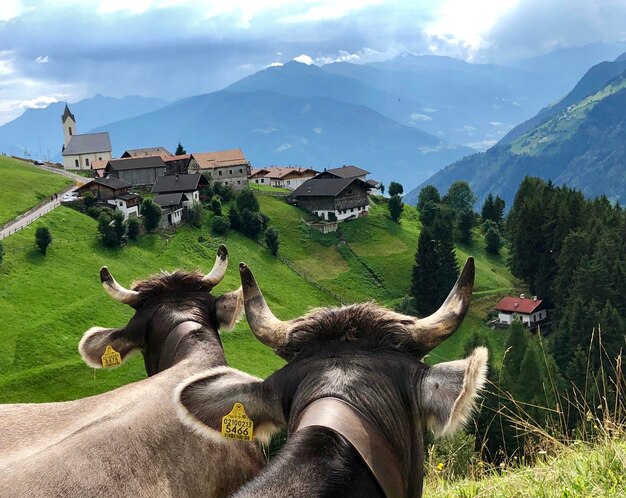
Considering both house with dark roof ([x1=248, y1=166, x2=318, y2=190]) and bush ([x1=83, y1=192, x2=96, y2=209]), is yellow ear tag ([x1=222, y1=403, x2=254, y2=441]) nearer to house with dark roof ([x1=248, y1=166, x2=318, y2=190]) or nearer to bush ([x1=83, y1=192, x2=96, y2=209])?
bush ([x1=83, y1=192, x2=96, y2=209])

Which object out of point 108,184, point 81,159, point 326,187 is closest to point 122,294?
point 108,184

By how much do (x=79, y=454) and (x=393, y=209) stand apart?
9211 centimetres

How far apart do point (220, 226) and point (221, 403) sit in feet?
253

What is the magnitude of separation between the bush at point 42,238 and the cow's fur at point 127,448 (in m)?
61.5

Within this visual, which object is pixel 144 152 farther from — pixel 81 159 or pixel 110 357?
pixel 110 357

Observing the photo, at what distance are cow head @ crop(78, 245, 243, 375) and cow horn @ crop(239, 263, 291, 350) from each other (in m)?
3.66

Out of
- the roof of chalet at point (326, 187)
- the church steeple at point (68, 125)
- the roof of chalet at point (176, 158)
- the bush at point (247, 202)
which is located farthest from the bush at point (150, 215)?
the church steeple at point (68, 125)

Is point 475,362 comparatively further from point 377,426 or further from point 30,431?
point 30,431

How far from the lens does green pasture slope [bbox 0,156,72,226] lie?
75481 mm

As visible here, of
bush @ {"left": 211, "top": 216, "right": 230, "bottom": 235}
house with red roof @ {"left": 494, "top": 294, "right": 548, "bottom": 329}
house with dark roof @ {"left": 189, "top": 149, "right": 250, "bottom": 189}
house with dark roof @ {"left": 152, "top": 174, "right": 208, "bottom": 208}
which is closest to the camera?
house with red roof @ {"left": 494, "top": 294, "right": 548, "bottom": 329}

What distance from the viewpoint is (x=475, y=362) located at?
3.15 meters

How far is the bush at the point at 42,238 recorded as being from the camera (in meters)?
63.4

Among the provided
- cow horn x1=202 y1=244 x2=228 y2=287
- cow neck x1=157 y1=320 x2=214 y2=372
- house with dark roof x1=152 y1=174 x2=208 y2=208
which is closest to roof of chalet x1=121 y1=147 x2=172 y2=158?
house with dark roof x1=152 y1=174 x2=208 y2=208

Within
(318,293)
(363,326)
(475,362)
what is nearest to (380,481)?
(475,362)
